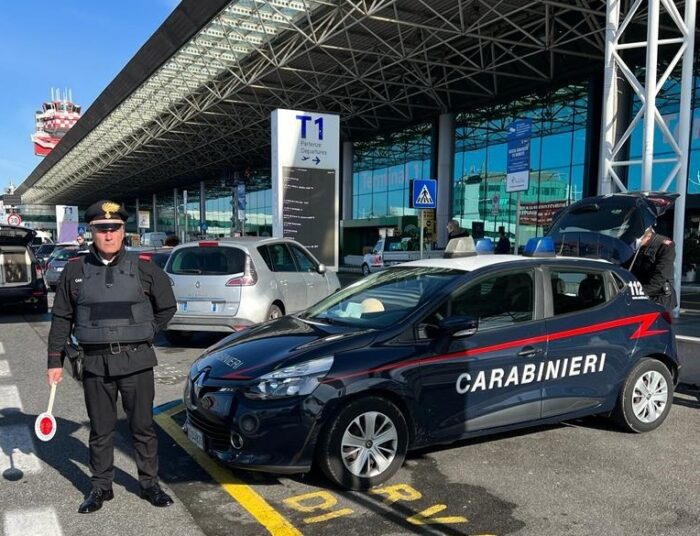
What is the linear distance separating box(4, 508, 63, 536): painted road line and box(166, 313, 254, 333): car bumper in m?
4.63

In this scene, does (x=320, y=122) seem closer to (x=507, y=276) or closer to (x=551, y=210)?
(x=507, y=276)

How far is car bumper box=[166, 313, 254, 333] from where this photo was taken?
26.6 ft

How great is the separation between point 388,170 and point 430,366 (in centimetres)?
3544

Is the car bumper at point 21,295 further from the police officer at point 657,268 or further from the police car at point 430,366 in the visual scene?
the police officer at point 657,268

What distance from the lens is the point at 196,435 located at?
395cm

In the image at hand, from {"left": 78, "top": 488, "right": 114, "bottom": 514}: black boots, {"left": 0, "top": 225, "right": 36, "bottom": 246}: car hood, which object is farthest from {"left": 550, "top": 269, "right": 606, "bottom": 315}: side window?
{"left": 0, "top": 225, "right": 36, "bottom": 246}: car hood

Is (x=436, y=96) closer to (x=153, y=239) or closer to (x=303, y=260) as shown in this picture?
(x=303, y=260)

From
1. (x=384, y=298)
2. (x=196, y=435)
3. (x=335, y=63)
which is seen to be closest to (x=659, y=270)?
(x=384, y=298)

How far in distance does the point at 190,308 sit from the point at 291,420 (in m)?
5.03

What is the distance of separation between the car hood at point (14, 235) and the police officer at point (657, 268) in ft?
37.3

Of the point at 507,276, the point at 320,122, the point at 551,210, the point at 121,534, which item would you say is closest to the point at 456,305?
the point at 507,276

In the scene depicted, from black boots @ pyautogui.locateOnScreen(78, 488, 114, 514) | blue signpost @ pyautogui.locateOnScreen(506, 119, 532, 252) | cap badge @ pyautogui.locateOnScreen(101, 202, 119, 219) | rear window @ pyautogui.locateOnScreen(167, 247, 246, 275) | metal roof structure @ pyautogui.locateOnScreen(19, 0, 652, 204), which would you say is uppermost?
metal roof structure @ pyautogui.locateOnScreen(19, 0, 652, 204)

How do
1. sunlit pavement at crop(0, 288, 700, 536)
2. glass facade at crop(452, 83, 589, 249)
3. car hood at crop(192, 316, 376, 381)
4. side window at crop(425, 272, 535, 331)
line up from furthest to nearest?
glass facade at crop(452, 83, 589, 249) < side window at crop(425, 272, 535, 331) < car hood at crop(192, 316, 376, 381) < sunlit pavement at crop(0, 288, 700, 536)

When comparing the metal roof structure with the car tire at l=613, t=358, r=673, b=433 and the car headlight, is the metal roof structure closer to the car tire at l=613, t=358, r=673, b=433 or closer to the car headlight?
the car tire at l=613, t=358, r=673, b=433
